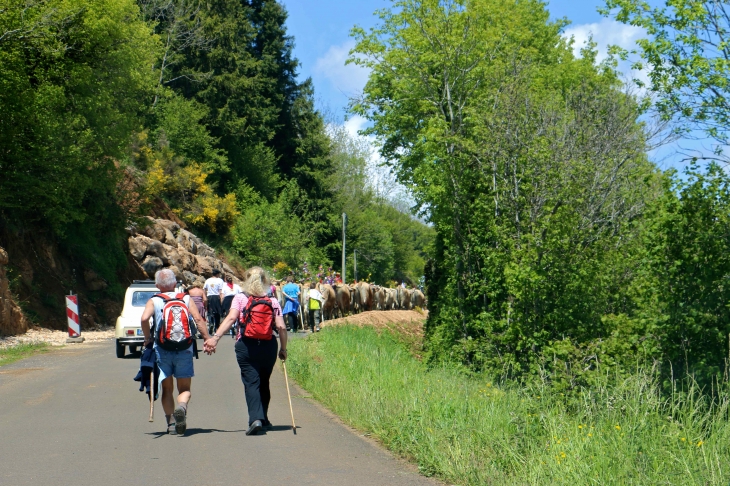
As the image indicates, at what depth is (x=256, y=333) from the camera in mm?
9422

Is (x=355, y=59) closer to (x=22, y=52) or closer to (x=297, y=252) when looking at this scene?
(x=22, y=52)

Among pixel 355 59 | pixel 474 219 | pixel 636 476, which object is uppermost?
pixel 355 59

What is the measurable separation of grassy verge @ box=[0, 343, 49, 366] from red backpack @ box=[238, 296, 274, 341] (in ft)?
33.7

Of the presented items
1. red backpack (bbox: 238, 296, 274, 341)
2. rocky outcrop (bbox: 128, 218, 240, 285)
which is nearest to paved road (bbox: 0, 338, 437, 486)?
red backpack (bbox: 238, 296, 274, 341)

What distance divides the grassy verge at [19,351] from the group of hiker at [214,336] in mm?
9800

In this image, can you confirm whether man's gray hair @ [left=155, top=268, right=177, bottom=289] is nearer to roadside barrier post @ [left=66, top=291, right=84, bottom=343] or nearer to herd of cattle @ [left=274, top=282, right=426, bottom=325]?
roadside barrier post @ [left=66, top=291, right=84, bottom=343]

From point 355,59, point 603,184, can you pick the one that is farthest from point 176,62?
point 603,184

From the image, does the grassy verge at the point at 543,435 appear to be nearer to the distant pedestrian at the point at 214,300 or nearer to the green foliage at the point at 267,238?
the distant pedestrian at the point at 214,300

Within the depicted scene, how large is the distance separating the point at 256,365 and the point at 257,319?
520mm

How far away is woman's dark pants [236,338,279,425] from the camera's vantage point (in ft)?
30.9

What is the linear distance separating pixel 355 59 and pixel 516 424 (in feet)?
97.6

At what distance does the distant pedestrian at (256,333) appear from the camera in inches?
371

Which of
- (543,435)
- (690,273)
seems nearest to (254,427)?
(543,435)

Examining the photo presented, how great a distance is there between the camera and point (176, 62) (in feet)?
177
